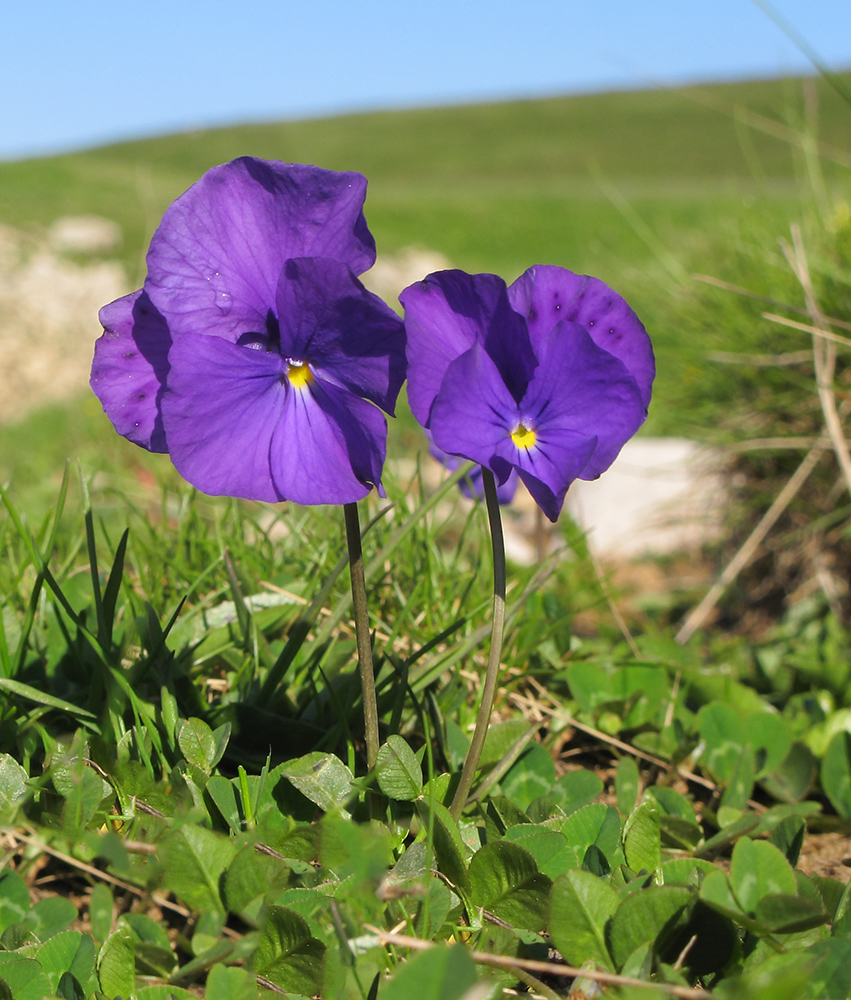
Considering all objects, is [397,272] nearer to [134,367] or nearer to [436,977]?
[134,367]

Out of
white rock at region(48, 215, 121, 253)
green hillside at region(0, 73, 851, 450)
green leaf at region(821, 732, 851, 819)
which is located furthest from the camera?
white rock at region(48, 215, 121, 253)

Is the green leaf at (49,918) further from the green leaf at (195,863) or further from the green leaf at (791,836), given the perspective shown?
the green leaf at (791,836)

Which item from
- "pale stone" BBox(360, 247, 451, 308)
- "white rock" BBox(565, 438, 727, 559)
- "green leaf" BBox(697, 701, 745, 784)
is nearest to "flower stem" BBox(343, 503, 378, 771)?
"green leaf" BBox(697, 701, 745, 784)

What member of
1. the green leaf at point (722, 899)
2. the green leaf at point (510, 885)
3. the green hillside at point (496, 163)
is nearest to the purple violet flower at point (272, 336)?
the green leaf at point (510, 885)

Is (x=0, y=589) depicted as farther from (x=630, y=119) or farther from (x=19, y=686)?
(x=630, y=119)

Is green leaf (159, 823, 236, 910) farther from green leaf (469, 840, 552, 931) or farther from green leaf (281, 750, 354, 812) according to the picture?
green leaf (469, 840, 552, 931)

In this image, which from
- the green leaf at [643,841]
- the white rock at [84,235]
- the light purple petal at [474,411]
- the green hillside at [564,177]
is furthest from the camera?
the white rock at [84,235]
